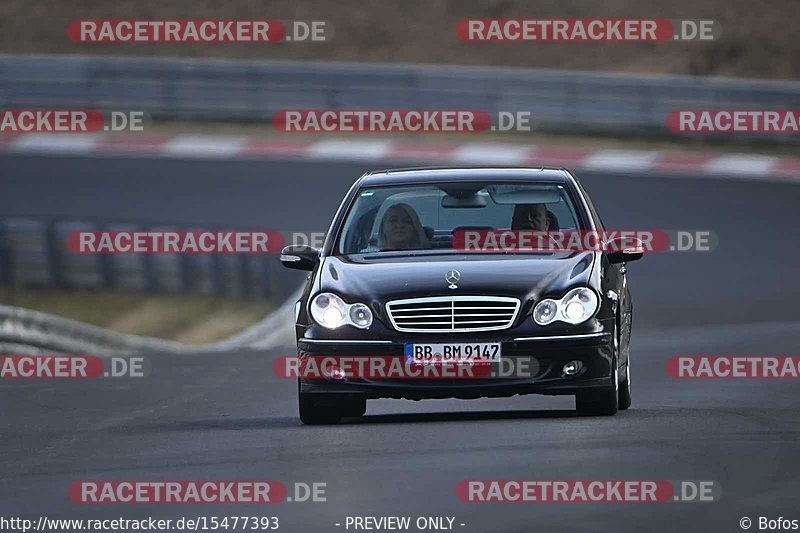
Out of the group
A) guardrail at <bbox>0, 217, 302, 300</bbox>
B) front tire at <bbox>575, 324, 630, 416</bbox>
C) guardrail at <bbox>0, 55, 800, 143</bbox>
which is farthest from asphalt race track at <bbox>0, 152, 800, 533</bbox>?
guardrail at <bbox>0, 55, 800, 143</bbox>

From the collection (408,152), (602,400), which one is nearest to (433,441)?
(602,400)

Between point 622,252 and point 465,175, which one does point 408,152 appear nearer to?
point 465,175

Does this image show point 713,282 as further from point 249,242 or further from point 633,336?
point 249,242

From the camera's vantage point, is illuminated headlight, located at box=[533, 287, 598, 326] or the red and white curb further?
the red and white curb

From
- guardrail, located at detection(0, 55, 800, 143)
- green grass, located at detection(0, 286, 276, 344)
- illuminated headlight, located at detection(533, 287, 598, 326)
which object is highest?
guardrail, located at detection(0, 55, 800, 143)

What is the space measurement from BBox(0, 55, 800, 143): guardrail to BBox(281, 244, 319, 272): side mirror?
18987 millimetres

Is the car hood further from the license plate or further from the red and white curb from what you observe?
the red and white curb

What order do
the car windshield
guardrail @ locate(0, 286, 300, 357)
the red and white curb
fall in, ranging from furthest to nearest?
the red and white curb → guardrail @ locate(0, 286, 300, 357) → the car windshield

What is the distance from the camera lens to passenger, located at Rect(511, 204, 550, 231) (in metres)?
12.0

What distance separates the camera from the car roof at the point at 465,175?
483 inches

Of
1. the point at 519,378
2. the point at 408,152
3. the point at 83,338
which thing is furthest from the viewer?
the point at 408,152

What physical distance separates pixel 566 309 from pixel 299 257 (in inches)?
66.1

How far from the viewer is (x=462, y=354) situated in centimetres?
1105

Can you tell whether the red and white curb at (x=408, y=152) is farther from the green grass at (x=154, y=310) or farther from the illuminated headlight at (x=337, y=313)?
the illuminated headlight at (x=337, y=313)
